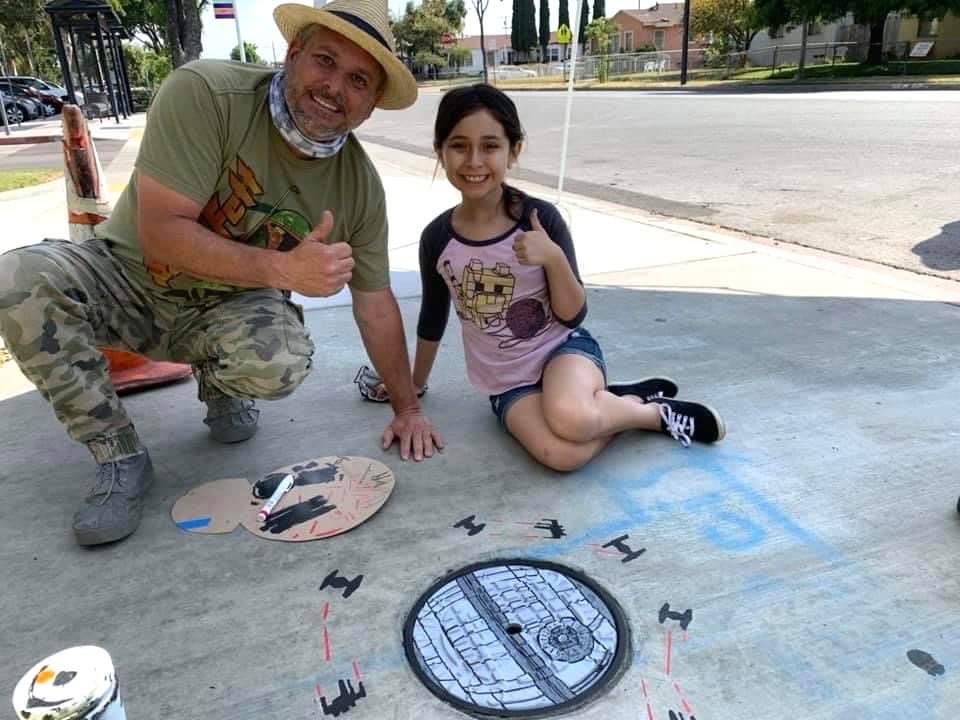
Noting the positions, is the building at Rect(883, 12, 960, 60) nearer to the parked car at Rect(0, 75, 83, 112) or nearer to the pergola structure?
the pergola structure

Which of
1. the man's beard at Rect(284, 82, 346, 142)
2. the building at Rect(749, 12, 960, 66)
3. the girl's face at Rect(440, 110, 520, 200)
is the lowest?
the girl's face at Rect(440, 110, 520, 200)

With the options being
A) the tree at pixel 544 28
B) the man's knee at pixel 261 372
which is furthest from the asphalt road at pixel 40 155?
the tree at pixel 544 28

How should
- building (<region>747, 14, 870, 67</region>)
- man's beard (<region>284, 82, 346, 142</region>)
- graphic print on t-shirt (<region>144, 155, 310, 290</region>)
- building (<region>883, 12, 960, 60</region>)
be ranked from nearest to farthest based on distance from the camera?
man's beard (<region>284, 82, 346, 142</region>)
graphic print on t-shirt (<region>144, 155, 310, 290</region>)
building (<region>883, 12, 960, 60</region>)
building (<region>747, 14, 870, 67</region>)

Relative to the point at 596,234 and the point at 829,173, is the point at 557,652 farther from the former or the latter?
the point at 829,173

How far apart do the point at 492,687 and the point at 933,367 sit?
2235 millimetres

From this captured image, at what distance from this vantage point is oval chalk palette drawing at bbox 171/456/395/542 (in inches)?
75.1

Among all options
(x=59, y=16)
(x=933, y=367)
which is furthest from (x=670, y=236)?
(x=59, y=16)

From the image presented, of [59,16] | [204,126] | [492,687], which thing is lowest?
[492,687]

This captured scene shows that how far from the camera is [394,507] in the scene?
1988mm

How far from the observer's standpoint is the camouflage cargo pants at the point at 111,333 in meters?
1.89

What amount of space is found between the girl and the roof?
6554cm

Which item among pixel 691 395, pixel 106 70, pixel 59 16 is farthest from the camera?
pixel 106 70

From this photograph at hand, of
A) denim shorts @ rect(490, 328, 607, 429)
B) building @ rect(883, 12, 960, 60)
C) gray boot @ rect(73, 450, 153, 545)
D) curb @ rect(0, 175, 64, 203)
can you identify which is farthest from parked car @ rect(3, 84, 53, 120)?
building @ rect(883, 12, 960, 60)

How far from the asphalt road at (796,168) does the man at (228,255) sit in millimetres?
3423
